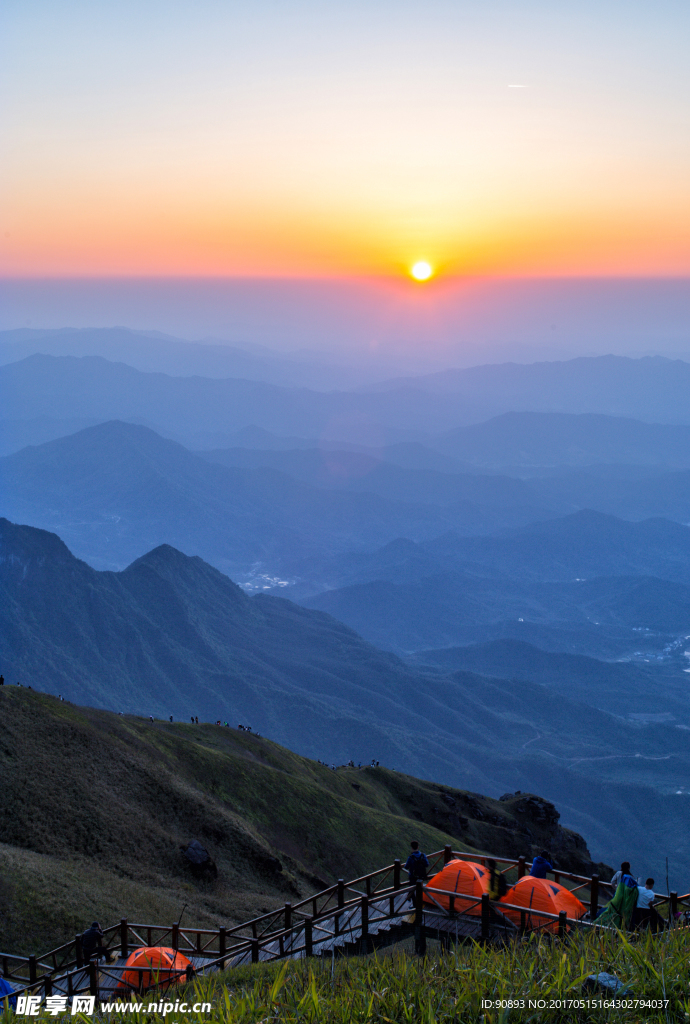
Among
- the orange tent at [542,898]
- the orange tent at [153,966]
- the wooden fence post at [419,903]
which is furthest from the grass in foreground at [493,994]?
the orange tent at [153,966]

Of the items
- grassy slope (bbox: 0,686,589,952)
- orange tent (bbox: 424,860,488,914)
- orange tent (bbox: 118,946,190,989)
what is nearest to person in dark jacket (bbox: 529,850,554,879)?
orange tent (bbox: 424,860,488,914)

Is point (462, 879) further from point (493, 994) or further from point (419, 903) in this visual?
point (493, 994)

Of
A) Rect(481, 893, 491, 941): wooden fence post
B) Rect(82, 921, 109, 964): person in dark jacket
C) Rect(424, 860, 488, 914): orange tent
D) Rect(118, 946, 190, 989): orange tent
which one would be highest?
Rect(424, 860, 488, 914): orange tent

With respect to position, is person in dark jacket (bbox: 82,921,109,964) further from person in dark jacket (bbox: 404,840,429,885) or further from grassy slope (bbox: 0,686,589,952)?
person in dark jacket (bbox: 404,840,429,885)

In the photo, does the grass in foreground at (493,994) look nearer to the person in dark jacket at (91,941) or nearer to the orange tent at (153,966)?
the orange tent at (153,966)

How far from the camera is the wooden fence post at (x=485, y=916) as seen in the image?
18031 mm

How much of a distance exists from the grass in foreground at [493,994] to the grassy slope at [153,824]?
65.3 feet

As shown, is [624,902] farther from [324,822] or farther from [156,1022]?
[324,822]

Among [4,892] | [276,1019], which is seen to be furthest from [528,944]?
[4,892]

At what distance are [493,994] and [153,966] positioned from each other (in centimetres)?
1351

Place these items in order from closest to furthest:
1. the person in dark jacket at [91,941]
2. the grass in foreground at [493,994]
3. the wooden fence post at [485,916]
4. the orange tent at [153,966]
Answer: the grass in foreground at [493,994] → the wooden fence post at [485,916] → the orange tent at [153,966] → the person in dark jacket at [91,941]

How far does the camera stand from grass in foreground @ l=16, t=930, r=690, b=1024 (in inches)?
433

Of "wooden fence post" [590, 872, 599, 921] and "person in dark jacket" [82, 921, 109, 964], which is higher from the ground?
"wooden fence post" [590, 872, 599, 921]

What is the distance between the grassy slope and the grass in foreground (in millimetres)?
19913
